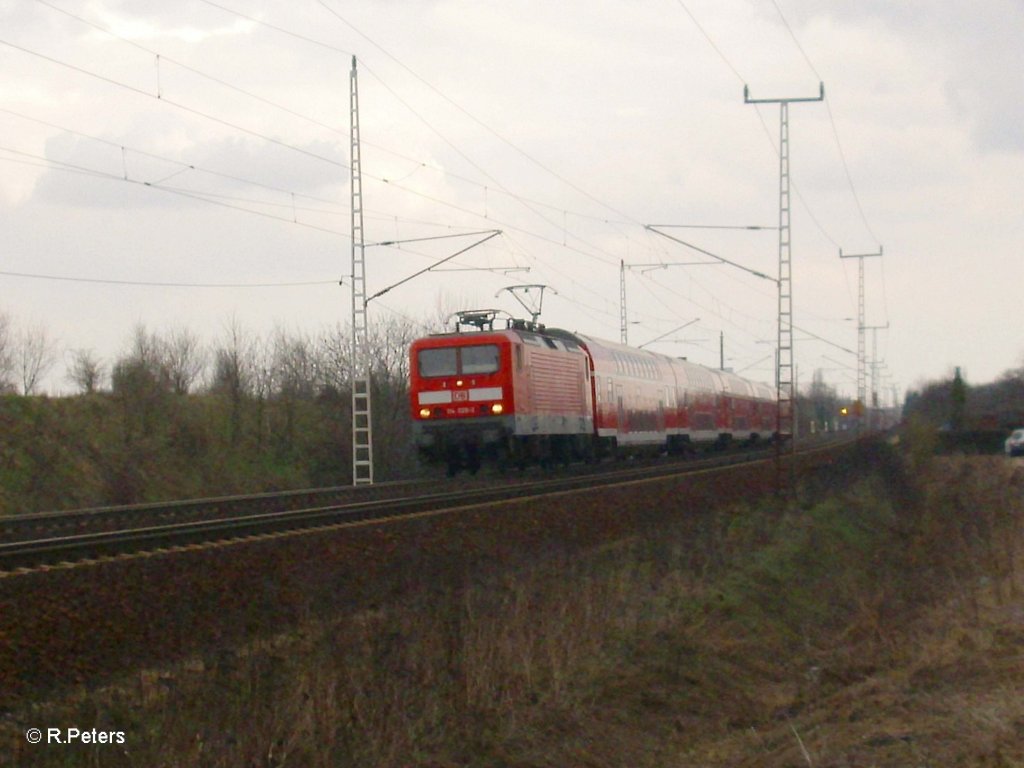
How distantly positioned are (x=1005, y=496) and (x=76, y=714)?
3490cm

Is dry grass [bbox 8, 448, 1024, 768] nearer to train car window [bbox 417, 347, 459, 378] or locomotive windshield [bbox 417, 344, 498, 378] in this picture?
locomotive windshield [bbox 417, 344, 498, 378]

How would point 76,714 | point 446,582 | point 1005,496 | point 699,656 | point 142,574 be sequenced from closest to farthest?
point 76,714
point 142,574
point 446,582
point 699,656
point 1005,496

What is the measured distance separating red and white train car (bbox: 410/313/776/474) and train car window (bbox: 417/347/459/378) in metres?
0.02

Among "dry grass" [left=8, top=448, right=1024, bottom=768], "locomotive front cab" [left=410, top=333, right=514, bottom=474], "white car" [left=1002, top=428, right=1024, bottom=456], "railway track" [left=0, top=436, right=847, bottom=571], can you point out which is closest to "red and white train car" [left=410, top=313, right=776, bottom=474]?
"locomotive front cab" [left=410, top=333, right=514, bottom=474]

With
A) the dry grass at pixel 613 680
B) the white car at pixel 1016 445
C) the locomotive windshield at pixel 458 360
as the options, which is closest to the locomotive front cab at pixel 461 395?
the locomotive windshield at pixel 458 360

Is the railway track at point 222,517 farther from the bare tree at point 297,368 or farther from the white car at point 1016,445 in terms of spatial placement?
the white car at point 1016,445

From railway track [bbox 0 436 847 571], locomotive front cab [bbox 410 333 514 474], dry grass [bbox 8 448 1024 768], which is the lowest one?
dry grass [bbox 8 448 1024 768]

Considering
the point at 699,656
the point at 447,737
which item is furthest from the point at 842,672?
the point at 447,737

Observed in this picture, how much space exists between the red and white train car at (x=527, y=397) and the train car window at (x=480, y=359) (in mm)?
22

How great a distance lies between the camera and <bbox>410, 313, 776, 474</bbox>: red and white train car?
95.4 ft

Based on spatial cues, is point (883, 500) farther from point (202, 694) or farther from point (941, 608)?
point (202, 694)

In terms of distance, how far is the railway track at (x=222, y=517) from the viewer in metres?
14.2

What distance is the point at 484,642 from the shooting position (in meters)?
12.5

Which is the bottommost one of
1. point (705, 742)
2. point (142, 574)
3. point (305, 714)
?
point (705, 742)
